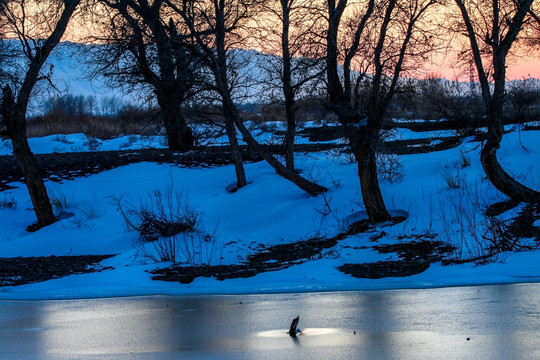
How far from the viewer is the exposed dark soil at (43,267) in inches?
351

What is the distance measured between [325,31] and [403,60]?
1.57 meters

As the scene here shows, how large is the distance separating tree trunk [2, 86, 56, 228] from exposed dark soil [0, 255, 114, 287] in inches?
114

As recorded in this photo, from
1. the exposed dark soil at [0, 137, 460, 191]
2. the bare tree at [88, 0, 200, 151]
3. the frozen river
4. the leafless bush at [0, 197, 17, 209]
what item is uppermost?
the bare tree at [88, 0, 200, 151]

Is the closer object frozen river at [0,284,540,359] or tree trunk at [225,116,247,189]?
frozen river at [0,284,540,359]

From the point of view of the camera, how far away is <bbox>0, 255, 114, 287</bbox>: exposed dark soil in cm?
891

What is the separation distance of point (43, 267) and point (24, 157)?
4822mm

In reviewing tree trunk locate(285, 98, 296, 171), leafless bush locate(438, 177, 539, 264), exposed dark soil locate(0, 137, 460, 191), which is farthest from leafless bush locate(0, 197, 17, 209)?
leafless bush locate(438, 177, 539, 264)

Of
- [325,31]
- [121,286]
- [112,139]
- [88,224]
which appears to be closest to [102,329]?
[121,286]

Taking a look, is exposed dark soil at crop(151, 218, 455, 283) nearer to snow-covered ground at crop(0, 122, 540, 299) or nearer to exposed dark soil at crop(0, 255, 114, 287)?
snow-covered ground at crop(0, 122, 540, 299)

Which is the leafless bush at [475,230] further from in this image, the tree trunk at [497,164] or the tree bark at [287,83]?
the tree bark at [287,83]

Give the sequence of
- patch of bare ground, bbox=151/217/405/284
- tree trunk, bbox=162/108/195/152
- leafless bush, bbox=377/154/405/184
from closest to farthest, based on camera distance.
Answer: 1. patch of bare ground, bbox=151/217/405/284
2. leafless bush, bbox=377/154/405/184
3. tree trunk, bbox=162/108/195/152

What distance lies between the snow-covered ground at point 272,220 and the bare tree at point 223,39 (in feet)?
3.76

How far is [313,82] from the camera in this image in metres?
14.0

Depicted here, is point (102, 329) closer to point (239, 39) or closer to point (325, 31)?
point (325, 31)
